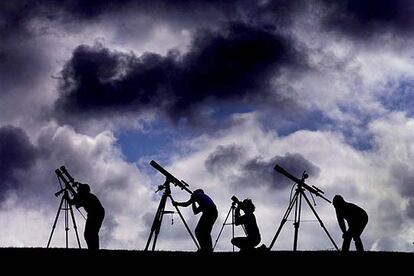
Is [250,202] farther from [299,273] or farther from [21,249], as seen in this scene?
[21,249]

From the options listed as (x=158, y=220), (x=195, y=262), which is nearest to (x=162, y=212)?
(x=158, y=220)

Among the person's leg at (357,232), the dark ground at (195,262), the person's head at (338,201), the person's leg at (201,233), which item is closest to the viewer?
the dark ground at (195,262)

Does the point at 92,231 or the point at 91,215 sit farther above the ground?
the point at 91,215

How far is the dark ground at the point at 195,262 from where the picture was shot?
1573 centimetres

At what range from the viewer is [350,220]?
21250 mm

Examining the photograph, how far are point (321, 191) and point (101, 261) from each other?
32.9ft

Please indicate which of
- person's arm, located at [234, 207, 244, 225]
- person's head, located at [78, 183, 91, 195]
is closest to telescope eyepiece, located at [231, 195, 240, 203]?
person's arm, located at [234, 207, 244, 225]

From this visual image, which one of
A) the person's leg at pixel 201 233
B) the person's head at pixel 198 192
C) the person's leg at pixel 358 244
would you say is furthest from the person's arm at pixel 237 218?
the person's leg at pixel 358 244

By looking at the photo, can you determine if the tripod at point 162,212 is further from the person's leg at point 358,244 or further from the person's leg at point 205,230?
the person's leg at point 358,244

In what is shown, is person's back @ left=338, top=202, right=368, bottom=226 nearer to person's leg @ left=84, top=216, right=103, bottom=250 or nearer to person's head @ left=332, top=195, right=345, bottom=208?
person's head @ left=332, top=195, right=345, bottom=208

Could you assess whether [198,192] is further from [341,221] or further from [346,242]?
[346,242]

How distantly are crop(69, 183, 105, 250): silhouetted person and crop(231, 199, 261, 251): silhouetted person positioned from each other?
471 cm

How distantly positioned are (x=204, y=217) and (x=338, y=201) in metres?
4.87

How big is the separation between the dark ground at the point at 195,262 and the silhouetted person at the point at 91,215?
1245 millimetres
